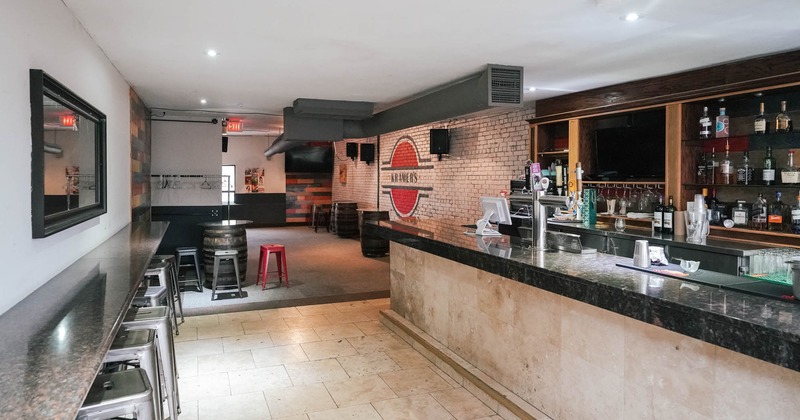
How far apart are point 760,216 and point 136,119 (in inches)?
272

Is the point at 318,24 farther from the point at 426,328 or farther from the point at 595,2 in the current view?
the point at 426,328

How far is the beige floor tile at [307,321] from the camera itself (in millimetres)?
5711

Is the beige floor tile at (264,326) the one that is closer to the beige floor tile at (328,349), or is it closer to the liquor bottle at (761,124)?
the beige floor tile at (328,349)

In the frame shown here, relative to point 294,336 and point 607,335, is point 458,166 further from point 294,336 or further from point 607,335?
point 607,335

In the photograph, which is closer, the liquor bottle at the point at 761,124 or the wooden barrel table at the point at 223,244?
the liquor bottle at the point at 761,124

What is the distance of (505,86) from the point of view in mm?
5055

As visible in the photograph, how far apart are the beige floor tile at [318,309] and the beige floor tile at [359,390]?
211 centimetres

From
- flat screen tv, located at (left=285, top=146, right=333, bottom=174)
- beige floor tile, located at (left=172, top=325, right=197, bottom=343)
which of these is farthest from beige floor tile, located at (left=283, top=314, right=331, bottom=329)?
flat screen tv, located at (left=285, top=146, right=333, bottom=174)

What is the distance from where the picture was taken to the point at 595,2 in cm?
329

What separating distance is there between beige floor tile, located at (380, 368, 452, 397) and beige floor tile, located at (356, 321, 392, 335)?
1100 millimetres

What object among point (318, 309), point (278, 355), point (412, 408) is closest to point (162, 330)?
point (412, 408)

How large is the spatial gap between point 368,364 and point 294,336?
3.72 feet

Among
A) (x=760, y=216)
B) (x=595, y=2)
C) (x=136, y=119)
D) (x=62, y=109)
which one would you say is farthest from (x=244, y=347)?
(x=760, y=216)

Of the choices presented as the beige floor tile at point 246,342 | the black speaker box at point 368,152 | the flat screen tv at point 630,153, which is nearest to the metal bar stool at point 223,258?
the beige floor tile at point 246,342
